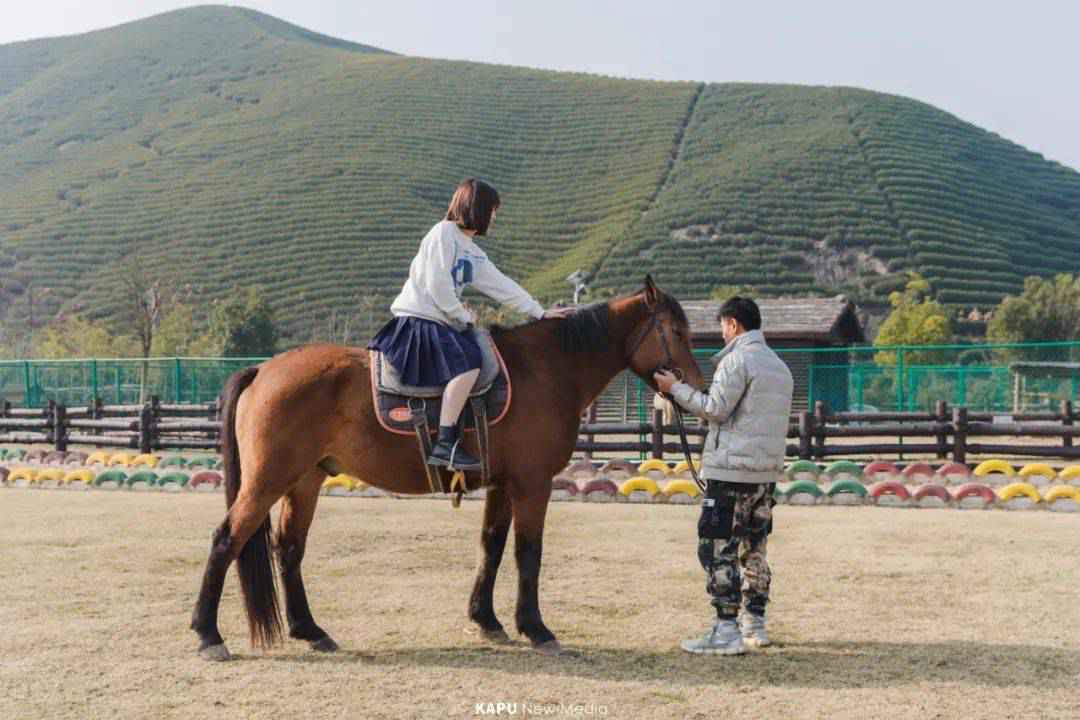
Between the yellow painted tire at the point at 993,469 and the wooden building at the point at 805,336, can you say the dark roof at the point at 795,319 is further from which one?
the yellow painted tire at the point at 993,469

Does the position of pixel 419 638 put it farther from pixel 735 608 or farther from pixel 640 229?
pixel 640 229

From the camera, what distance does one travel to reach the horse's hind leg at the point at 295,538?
5812mm

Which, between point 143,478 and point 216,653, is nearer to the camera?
point 216,653

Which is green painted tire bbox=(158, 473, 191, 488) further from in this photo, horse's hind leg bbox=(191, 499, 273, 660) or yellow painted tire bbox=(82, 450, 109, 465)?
horse's hind leg bbox=(191, 499, 273, 660)

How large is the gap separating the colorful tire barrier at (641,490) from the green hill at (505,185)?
59.5 meters

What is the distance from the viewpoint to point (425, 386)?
554cm

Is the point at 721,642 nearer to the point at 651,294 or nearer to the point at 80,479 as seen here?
the point at 651,294

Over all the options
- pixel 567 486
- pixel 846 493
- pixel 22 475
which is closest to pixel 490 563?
pixel 567 486

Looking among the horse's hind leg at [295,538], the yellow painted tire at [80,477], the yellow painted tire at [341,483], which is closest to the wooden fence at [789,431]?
the yellow painted tire at [80,477]

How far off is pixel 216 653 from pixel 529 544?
158 cm

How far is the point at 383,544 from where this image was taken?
9.22 metres

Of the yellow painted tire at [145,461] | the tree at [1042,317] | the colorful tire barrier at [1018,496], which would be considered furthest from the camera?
the tree at [1042,317]

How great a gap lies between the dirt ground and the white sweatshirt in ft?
5.49

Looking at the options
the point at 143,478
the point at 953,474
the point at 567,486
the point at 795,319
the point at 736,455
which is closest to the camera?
the point at 736,455
